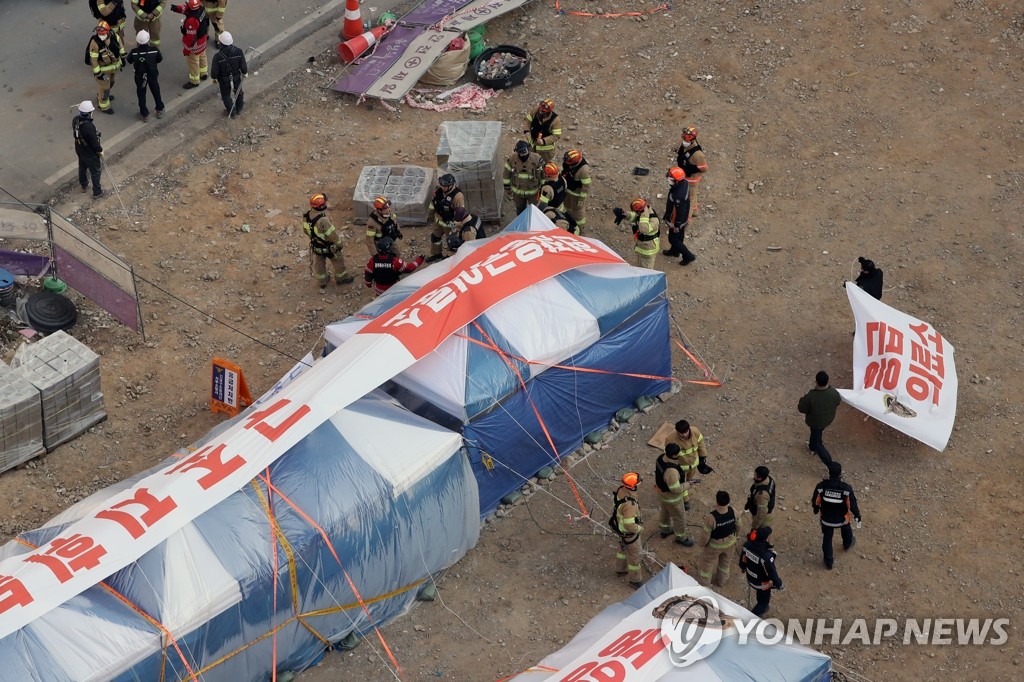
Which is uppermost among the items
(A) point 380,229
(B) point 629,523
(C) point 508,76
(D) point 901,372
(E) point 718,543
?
(C) point 508,76

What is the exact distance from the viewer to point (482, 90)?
60.5ft

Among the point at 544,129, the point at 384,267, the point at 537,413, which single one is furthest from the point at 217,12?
the point at 537,413

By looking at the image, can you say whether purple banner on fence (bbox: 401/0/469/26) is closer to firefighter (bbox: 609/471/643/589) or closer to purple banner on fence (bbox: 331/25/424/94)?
purple banner on fence (bbox: 331/25/424/94)

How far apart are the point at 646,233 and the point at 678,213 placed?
0.74 metres

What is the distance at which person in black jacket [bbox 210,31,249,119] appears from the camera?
56.6ft

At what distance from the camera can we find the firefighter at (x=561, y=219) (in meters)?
15.3

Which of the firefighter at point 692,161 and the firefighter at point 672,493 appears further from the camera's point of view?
the firefighter at point 692,161

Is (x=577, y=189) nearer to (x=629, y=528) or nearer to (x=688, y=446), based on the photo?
(x=688, y=446)

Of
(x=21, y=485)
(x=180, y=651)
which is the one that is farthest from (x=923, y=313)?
(x=21, y=485)

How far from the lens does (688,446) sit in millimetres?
12391

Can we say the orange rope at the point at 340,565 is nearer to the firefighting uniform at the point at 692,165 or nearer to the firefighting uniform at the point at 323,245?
the firefighting uniform at the point at 323,245

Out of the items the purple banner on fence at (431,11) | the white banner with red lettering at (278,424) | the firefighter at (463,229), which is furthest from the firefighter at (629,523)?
the purple banner on fence at (431,11)

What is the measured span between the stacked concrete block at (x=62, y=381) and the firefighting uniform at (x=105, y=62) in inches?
195

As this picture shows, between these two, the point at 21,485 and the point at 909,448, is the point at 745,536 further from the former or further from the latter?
the point at 21,485
